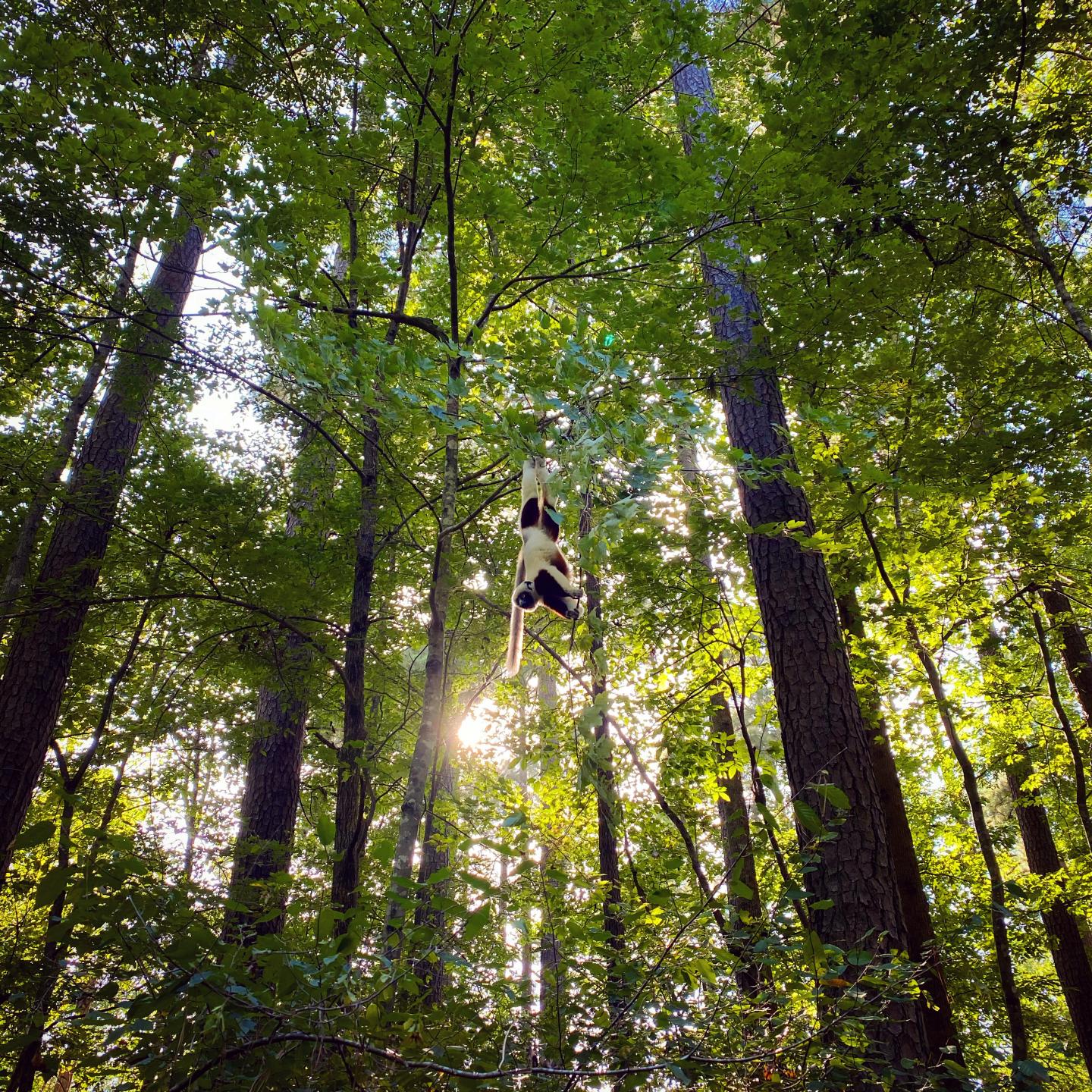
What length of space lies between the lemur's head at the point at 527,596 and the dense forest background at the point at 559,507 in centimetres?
25

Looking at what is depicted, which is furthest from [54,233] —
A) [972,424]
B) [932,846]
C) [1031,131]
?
[932,846]

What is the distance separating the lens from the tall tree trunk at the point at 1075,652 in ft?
26.8

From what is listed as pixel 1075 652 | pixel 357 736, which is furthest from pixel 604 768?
pixel 1075 652

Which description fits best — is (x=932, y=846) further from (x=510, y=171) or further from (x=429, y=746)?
(x=510, y=171)

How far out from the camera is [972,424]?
6.28 m

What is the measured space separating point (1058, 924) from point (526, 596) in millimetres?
10203

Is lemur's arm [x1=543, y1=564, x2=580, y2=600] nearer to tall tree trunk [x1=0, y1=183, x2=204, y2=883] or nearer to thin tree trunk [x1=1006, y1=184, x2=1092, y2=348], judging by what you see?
tall tree trunk [x1=0, y1=183, x2=204, y2=883]

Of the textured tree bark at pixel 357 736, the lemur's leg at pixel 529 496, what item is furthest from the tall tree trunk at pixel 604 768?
the textured tree bark at pixel 357 736

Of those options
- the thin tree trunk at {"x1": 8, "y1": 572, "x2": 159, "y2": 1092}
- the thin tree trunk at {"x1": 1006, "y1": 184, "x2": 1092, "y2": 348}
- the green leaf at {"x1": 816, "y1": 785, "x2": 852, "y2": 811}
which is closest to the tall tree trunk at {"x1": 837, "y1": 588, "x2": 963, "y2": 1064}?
the green leaf at {"x1": 816, "y1": 785, "x2": 852, "y2": 811}

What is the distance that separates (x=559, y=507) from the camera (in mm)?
3893

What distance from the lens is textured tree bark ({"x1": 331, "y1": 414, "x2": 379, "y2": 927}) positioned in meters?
4.57

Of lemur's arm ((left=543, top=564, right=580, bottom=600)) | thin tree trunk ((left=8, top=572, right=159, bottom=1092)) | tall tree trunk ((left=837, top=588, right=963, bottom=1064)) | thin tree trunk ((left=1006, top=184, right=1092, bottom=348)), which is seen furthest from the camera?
thin tree trunk ((left=1006, top=184, right=1092, bottom=348))

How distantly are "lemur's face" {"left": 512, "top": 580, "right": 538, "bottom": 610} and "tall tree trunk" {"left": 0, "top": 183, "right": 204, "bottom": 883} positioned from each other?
332 cm

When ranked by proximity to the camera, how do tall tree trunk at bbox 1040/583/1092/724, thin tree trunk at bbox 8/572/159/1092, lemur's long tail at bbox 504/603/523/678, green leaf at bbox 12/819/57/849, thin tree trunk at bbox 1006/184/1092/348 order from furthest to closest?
tall tree trunk at bbox 1040/583/1092/724, thin tree trunk at bbox 1006/184/1092/348, lemur's long tail at bbox 504/603/523/678, thin tree trunk at bbox 8/572/159/1092, green leaf at bbox 12/819/57/849
